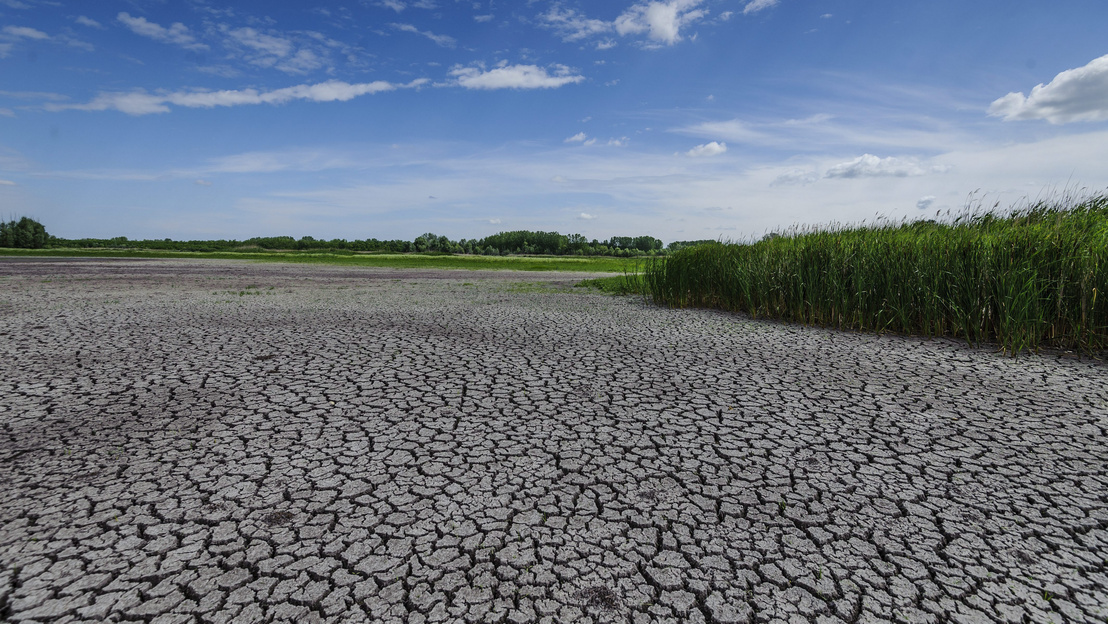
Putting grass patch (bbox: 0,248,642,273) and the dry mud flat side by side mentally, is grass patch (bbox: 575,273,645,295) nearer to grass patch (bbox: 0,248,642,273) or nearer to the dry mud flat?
the dry mud flat

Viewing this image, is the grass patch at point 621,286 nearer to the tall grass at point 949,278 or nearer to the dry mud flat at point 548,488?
the tall grass at point 949,278

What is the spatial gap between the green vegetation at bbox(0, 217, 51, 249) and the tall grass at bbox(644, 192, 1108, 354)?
212ft

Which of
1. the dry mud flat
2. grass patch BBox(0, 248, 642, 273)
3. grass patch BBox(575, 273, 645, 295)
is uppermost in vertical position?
grass patch BBox(0, 248, 642, 273)

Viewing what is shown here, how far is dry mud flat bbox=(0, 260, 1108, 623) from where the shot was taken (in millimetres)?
2174

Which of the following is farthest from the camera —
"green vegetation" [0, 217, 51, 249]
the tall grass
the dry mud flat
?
"green vegetation" [0, 217, 51, 249]

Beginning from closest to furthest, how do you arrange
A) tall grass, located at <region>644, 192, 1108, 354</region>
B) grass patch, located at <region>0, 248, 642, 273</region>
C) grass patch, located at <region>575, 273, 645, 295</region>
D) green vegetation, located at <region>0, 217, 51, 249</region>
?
1. tall grass, located at <region>644, 192, 1108, 354</region>
2. grass patch, located at <region>575, 273, 645, 295</region>
3. grass patch, located at <region>0, 248, 642, 273</region>
4. green vegetation, located at <region>0, 217, 51, 249</region>

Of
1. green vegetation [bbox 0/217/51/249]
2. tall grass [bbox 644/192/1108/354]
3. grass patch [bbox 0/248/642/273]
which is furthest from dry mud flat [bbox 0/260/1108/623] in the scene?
green vegetation [bbox 0/217/51/249]

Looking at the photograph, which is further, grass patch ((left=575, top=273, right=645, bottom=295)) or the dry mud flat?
grass patch ((left=575, top=273, right=645, bottom=295))

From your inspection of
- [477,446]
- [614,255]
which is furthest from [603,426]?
[614,255]

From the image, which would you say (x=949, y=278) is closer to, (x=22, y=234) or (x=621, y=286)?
(x=621, y=286)

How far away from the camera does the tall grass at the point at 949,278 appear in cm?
685

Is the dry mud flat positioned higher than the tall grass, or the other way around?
the tall grass

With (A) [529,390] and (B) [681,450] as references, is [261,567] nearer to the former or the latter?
(B) [681,450]

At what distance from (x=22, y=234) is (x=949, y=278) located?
68.6 meters
